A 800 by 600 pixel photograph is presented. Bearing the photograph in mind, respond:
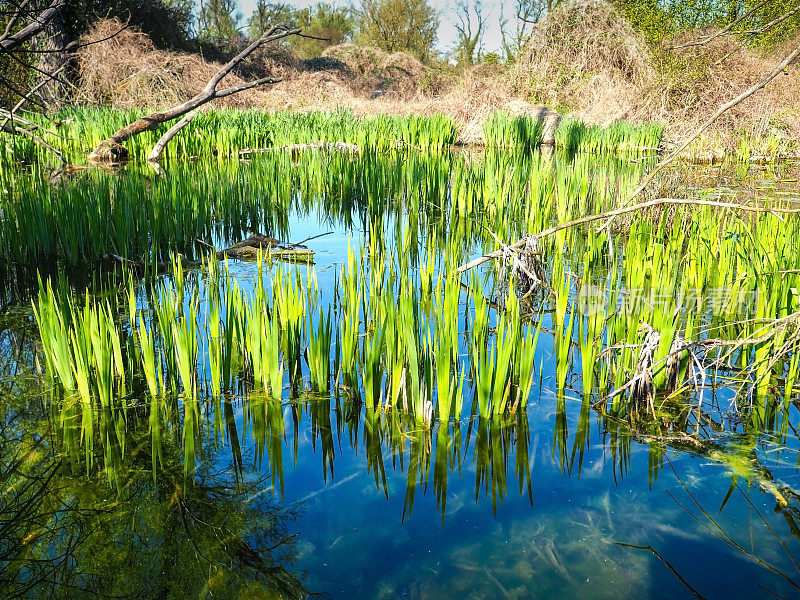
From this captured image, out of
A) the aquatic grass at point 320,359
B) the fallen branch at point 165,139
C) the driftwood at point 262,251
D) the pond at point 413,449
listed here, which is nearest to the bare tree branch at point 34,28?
the pond at point 413,449

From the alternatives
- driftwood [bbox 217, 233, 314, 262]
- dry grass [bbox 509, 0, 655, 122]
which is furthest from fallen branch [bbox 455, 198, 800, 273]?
dry grass [bbox 509, 0, 655, 122]

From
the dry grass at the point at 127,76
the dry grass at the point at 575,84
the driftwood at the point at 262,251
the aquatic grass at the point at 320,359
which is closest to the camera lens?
the aquatic grass at the point at 320,359

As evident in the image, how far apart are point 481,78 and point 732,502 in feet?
49.5

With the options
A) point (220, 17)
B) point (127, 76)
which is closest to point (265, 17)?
point (220, 17)

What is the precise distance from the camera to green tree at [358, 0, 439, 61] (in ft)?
113

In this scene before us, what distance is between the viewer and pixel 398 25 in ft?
114

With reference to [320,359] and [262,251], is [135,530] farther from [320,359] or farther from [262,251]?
[262,251]

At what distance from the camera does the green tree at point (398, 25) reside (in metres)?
34.5

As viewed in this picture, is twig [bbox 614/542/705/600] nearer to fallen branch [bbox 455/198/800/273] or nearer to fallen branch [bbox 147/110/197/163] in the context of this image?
fallen branch [bbox 455/198/800/273]

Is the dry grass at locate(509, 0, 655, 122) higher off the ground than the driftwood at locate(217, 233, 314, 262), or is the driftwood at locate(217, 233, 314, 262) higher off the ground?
the dry grass at locate(509, 0, 655, 122)

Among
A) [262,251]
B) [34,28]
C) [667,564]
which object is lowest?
[667,564]

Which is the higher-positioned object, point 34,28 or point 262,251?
point 34,28

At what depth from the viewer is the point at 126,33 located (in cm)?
1662

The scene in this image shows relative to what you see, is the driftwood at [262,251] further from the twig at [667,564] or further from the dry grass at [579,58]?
the dry grass at [579,58]
